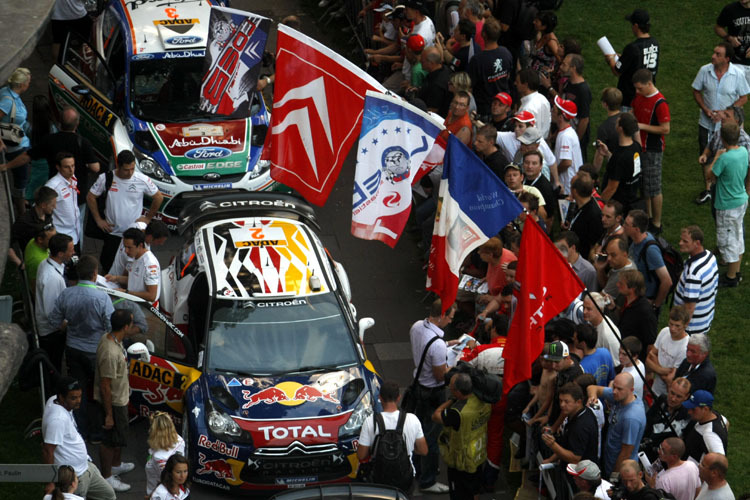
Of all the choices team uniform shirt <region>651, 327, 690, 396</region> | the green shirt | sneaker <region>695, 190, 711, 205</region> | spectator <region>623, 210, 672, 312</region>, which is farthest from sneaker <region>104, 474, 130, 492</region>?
sneaker <region>695, 190, 711, 205</region>

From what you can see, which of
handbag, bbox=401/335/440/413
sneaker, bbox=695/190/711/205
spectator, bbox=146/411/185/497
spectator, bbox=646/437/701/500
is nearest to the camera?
spectator, bbox=646/437/701/500

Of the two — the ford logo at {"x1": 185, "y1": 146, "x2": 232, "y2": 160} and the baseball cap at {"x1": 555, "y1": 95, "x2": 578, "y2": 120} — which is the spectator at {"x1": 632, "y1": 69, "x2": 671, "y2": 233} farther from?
the ford logo at {"x1": 185, "y1": 146, "x2": 232, "y2": 160}

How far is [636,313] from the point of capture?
9.85 m

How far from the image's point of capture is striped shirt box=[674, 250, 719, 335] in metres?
10.3

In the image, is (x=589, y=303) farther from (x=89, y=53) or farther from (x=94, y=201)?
(x=89, y=53)

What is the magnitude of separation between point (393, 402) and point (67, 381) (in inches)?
104

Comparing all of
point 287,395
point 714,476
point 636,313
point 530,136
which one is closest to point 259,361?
point 287,395

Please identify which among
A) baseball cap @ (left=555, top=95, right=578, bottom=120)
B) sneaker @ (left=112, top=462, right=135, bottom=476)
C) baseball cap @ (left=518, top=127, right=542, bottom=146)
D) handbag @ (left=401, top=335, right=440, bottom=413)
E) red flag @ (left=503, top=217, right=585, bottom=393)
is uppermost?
red flag @ (left=503, top=217, right=585, bottom=393)

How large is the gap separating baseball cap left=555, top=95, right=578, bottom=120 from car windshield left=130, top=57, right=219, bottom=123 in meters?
4.62

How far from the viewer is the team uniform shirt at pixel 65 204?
11422 millimetres

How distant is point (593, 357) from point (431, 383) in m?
1.56

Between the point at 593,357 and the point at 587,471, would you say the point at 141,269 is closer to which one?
the point at 593,357

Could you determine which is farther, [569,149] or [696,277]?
[569,149]

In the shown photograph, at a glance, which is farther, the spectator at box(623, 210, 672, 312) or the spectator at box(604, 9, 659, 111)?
the spectator at box(604, 9, 659, 111)
